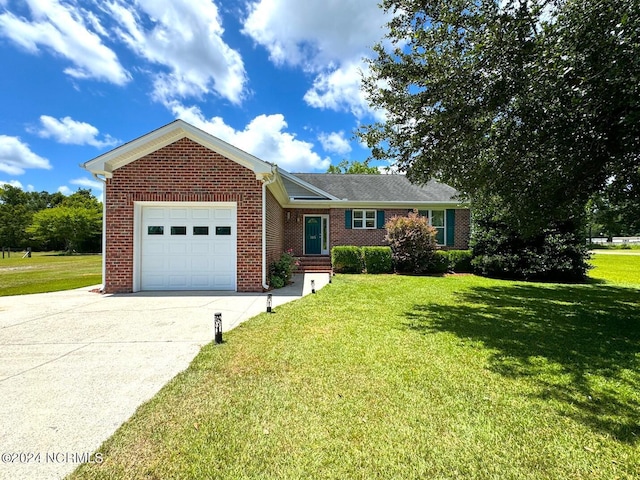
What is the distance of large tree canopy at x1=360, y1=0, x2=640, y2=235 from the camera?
14.8 feet

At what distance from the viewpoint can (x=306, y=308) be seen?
6.64 m

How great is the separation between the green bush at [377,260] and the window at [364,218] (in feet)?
8.57

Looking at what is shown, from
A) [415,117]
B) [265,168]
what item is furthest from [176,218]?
[415,117]

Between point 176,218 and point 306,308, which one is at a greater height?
point 176,218

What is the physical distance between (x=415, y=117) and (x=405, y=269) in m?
8.19

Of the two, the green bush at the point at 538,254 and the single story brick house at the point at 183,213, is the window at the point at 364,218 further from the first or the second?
the single story brick house at the point at 183,213

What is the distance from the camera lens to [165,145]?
8531 millimetres

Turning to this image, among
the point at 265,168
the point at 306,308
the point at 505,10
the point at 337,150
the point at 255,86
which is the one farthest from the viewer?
the point at 337,150

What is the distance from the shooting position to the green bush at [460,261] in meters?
13.7

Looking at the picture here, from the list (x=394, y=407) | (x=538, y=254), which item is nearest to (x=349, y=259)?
(x=538, y=254)

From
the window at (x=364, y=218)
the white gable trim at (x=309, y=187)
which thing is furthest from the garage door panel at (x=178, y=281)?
the window at (x=364, y=218)

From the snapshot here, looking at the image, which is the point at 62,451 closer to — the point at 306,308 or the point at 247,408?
the point at 247,408

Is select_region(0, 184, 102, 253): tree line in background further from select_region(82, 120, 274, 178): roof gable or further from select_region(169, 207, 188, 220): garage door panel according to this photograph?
select_region(169, 207, 188, 220): garage door panel

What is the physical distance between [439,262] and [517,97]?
909 centimetres
